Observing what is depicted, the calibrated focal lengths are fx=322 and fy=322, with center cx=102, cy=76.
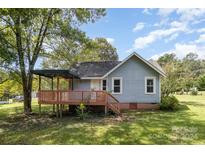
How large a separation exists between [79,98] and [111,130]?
19.2 ft

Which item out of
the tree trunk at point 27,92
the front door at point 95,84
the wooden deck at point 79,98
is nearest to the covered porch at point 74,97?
the wooden deck at point 79,98

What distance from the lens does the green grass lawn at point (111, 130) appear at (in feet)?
40.3

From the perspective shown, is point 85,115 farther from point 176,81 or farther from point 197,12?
point 197,12

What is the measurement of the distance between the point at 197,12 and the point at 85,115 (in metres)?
28.0

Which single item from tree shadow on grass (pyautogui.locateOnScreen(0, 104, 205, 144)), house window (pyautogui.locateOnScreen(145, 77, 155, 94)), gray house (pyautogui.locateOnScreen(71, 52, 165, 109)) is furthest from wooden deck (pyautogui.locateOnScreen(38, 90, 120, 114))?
house window (pyautogui.locateOnScreen(145, 77, 155, 94))

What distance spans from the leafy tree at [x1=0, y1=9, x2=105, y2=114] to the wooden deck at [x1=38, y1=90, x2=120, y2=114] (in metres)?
2.90

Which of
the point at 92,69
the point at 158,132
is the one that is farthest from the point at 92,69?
the point at 158,132

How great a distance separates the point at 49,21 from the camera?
899 inches

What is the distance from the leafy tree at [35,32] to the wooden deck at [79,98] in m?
2.90

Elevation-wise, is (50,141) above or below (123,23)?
below

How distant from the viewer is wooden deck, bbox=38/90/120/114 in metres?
18.5

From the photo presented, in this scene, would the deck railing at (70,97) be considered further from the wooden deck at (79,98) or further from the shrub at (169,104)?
the shrub at (169,104)

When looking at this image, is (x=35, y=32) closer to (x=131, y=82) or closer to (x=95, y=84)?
(x=95, y=84)
